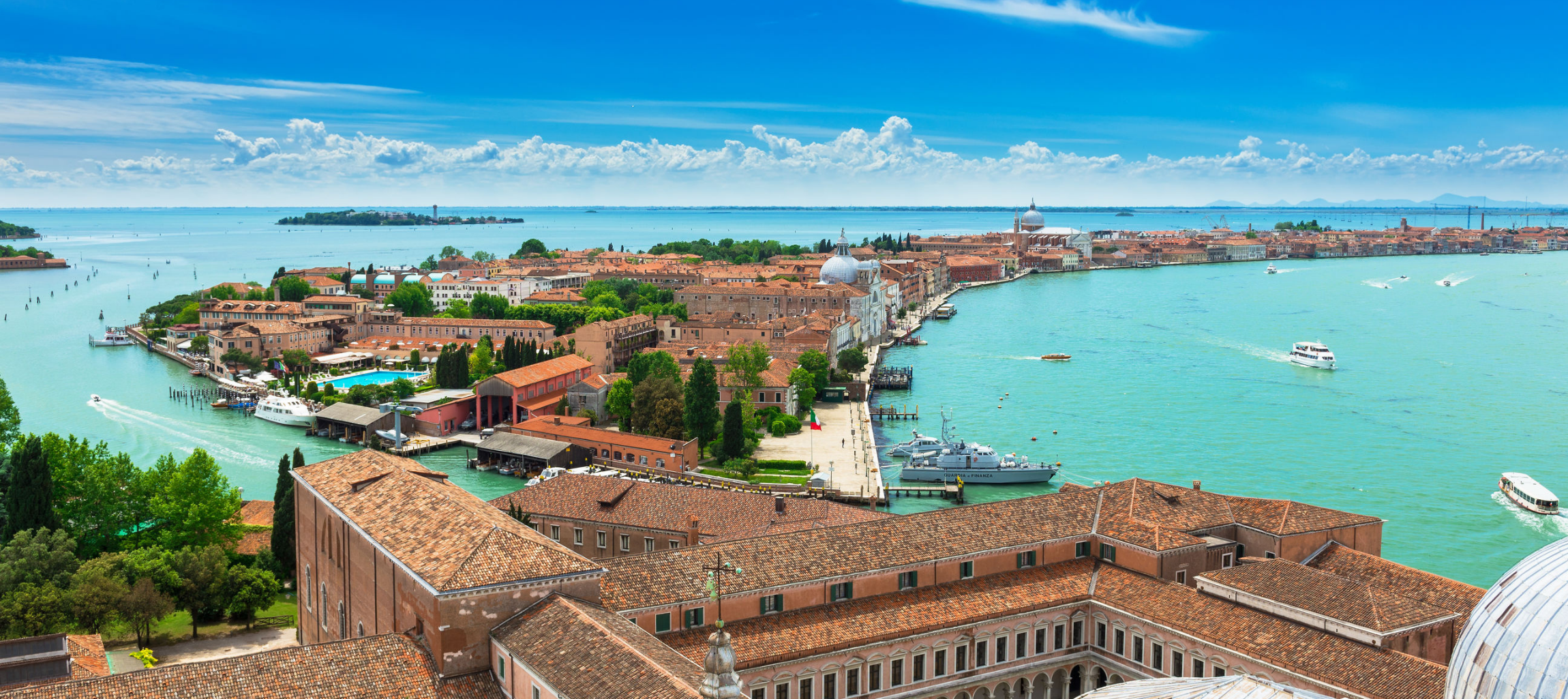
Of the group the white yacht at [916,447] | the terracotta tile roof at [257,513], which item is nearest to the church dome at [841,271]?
the white yacht at [916,447]

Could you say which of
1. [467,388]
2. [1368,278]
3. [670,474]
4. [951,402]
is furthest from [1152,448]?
[1368,278]

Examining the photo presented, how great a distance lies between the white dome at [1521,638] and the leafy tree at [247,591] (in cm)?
1745

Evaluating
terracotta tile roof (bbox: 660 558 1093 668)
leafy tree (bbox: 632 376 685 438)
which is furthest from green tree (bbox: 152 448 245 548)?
leafy tree (bbox: 632 376 685 438)

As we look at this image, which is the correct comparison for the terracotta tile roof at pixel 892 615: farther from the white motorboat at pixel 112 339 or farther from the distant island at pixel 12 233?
the distant island at pixel 12 233

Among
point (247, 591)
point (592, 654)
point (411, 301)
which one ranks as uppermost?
point (411, 301)

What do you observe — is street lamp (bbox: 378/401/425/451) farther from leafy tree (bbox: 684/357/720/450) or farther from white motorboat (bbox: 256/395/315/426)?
leafy tree (bbox: 684/357/720/450)

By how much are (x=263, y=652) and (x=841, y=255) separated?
207 ft

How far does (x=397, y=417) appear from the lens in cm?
3488

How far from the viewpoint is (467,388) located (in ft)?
144

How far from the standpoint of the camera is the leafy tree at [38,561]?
1805 centimetres

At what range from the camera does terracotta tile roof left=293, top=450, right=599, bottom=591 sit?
41.1 feet

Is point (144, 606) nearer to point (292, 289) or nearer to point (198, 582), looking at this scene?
point (198, 582)

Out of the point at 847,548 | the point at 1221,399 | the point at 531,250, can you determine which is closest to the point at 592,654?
the point at 847,548

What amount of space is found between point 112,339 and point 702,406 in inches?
1778
